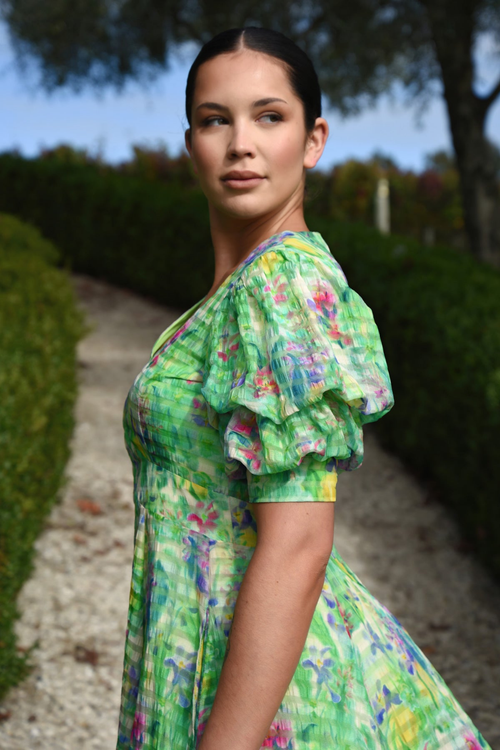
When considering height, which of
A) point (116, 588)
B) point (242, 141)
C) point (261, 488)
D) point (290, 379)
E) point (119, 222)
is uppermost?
point (119, 222)

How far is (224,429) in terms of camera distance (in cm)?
119

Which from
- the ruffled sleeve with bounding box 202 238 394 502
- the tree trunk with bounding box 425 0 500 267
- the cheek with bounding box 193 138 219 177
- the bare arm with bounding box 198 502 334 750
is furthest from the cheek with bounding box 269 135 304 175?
the tree trunk with bounding box 425 0 500 267

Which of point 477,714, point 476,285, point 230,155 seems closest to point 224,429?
point 230,155

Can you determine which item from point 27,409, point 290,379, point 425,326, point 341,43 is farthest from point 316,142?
point 341,43

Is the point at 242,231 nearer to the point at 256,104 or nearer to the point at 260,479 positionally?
the point at 256,104

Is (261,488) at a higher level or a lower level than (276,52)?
lower

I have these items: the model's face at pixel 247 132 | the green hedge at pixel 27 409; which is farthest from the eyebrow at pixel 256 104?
the green hedge at pixel 27 409

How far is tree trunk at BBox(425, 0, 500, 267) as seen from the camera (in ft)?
30.5

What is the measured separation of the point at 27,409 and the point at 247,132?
3.18 meters

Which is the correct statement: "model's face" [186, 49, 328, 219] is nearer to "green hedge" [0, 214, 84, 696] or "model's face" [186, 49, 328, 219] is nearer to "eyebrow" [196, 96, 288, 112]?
"eyebrow" [196, 96, 288, 112]

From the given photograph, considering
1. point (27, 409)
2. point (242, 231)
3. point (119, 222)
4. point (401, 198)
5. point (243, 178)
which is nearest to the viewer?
point (243, 178)

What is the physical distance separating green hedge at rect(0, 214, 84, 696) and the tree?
216 inches

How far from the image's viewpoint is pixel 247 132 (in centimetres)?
133

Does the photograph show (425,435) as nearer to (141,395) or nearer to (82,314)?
(82,314)
